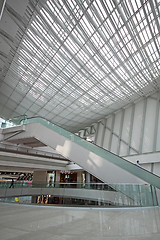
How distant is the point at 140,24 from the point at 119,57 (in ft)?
13.4

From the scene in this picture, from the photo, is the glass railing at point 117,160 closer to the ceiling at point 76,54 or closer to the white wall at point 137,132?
the ceiling at point 76,54

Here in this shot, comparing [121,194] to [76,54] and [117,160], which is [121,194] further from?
[76,54]

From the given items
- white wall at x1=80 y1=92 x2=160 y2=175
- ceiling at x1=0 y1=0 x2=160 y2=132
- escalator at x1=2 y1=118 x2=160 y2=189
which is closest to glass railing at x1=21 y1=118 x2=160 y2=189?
escalator at x1=2 y1=118 x2=160 y2=189

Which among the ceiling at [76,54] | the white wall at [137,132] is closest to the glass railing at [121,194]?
the ceiling at [76,54]

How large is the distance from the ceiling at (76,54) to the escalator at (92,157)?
6882mm

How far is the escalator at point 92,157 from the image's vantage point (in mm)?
9328

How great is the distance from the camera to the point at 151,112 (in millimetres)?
23406

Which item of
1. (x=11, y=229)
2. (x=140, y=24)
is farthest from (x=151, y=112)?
(x=11, y=229)

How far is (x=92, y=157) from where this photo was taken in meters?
10.7

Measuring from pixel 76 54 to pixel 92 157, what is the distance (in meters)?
11.2

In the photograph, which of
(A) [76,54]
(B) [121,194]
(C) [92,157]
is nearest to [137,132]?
(A) [76,54]

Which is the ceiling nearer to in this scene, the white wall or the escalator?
the white wall

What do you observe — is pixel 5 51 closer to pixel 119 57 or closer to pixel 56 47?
pixel 56 47

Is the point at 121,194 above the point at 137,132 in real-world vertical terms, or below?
below
